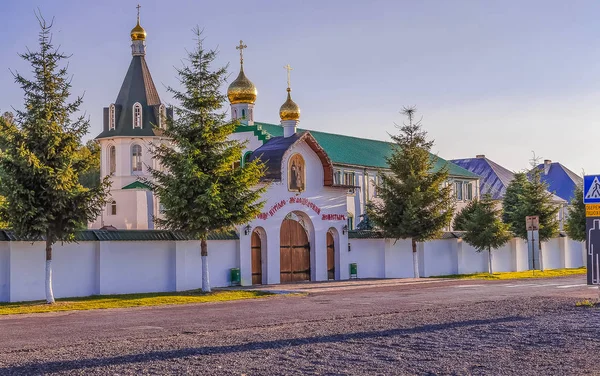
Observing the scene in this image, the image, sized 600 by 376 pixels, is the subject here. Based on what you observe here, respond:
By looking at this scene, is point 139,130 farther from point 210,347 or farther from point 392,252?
point 210,347

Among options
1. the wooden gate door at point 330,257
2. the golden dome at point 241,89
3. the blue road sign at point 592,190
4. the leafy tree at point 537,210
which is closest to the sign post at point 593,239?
the blue road sign at point 592,190

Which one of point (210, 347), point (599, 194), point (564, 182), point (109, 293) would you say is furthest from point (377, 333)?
point (564, 182)

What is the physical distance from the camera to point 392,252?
132 ft

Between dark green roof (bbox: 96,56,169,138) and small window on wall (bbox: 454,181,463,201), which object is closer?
dark green roof (bbox: 96,56,169,138)

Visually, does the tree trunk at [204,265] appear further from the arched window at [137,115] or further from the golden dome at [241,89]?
the arched window at [137,115]

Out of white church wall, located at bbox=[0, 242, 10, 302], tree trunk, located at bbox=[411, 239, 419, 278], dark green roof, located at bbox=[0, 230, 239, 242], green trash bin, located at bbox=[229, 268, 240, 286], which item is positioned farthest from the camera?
tree trunk, located at bbox=[411, 239, 419, 278]

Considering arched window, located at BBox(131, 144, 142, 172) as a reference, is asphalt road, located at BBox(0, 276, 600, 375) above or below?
below

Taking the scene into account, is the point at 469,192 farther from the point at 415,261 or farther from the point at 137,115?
the point at 415,261

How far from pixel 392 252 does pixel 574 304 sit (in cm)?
1930

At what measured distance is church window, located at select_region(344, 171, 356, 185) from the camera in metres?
52.9

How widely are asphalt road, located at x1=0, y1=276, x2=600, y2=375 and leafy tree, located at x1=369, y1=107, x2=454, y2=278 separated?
14302 mm

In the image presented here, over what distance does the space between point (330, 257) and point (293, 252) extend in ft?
8.05

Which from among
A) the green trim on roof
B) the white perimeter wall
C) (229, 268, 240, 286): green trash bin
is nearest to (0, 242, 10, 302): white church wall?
the white perimeter wall

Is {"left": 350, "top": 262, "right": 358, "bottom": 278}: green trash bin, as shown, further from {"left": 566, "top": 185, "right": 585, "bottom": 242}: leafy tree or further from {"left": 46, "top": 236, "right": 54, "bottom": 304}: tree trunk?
{"left": 566, "top": 185, "right": 585, "bottom": 242}: leafy tree
